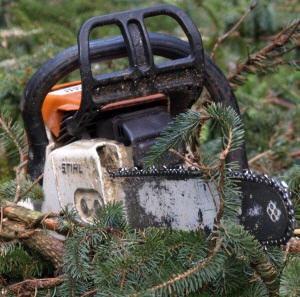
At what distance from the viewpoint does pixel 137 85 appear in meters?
1.32

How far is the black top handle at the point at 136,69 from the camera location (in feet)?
4.19

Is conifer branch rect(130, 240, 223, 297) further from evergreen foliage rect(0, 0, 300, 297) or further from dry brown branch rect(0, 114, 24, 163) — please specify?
dry brown branch rect(0, 114, 24, 163)

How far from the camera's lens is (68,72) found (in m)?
1.46

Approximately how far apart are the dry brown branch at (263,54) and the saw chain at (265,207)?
88 cm

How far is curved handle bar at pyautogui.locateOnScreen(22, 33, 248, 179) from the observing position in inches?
53.7

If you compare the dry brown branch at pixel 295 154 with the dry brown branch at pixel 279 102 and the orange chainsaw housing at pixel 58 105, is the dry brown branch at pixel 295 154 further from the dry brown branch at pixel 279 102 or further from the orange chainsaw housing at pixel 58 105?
the orange chainsaw housing at pixel 58 105

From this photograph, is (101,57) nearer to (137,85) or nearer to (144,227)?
(137,85)

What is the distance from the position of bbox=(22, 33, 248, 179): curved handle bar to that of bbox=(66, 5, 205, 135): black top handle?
61 mm

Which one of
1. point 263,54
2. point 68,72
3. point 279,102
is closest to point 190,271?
point 68,72

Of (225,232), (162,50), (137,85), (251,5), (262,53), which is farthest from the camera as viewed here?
(251,5)

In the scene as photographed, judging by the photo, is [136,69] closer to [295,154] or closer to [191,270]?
[191,270]

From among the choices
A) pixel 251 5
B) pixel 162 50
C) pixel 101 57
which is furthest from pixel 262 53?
pixel 101 57

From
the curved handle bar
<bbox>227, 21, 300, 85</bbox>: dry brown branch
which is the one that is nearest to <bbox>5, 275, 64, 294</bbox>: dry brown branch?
the curved handle bar

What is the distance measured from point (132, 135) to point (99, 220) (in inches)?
8.5
